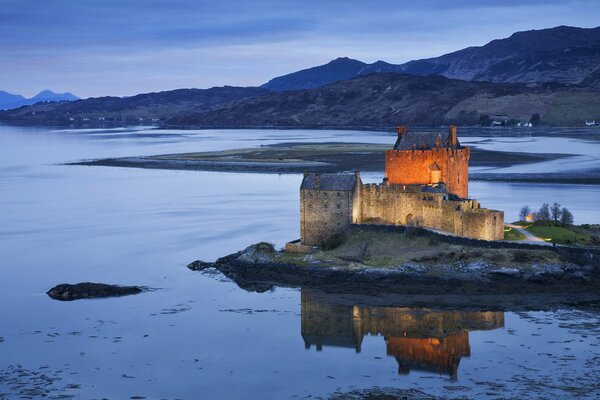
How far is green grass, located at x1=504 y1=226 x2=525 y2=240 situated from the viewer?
48.3m

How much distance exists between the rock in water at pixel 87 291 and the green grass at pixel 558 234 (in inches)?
874

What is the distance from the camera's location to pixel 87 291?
4503 cm

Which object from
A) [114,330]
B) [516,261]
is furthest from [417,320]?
[114,330]

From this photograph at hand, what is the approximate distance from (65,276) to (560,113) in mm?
160866

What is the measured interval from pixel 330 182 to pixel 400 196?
4153 mm

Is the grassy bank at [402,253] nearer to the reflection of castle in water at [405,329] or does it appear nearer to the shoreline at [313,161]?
the reflection of castle in water at [405,329]

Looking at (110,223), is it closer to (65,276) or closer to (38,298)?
(65,276)

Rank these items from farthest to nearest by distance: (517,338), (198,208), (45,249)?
1. (198,208)
2. (45,249)
3. (517,338)

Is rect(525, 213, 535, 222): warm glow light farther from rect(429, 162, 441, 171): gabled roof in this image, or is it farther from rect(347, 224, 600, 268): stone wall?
rect(347, 224, 600, 268): stone wall

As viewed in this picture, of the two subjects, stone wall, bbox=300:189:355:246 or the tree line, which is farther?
the tree line

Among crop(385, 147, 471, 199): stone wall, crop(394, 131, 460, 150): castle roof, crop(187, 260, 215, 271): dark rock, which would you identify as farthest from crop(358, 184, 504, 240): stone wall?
crop(187, 260, 215, 271): dark rock

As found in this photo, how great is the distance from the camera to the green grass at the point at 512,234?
4832cm

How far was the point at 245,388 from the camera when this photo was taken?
31094 millimetres

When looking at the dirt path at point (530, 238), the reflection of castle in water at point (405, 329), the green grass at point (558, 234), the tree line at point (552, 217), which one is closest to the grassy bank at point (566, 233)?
the green grass at point (558, 234)
